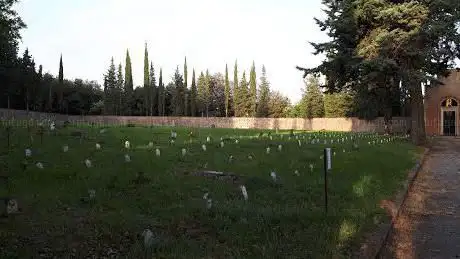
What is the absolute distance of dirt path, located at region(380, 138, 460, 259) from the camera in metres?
7.95

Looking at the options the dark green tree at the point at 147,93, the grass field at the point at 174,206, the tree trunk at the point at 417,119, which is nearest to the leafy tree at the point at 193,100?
the dark green tree at the point at 147,93

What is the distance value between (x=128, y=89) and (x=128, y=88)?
A: 0.18m

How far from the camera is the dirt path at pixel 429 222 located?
7945mm

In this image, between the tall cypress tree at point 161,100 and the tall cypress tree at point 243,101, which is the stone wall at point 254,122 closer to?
the tall cypress tree at point 161,100

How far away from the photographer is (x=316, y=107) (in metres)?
70.8

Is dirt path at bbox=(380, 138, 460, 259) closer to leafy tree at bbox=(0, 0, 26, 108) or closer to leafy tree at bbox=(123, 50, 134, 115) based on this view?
leafy tree at bbox=(0, 0, 26, 108)

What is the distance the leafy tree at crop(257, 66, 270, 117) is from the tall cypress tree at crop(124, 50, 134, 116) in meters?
20.2

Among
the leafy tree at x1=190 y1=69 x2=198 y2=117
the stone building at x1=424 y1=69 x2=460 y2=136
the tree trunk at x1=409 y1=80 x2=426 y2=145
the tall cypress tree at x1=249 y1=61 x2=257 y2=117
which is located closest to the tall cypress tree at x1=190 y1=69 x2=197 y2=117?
the leafy tree at x1=190 y1=69 x2=198 y2=117

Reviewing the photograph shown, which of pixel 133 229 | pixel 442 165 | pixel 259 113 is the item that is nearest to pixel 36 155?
pixel 133 229

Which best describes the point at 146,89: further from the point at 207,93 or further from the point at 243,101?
the point at 243,101

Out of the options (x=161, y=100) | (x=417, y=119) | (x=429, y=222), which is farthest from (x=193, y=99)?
(x=429, y=222)

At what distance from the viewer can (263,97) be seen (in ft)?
266

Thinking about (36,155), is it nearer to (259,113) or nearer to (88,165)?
(88,165)

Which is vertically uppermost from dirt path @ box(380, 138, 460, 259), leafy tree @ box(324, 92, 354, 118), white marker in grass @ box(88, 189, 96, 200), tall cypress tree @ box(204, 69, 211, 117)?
tall cypress tree @ box(204, 69, 211, 117)
